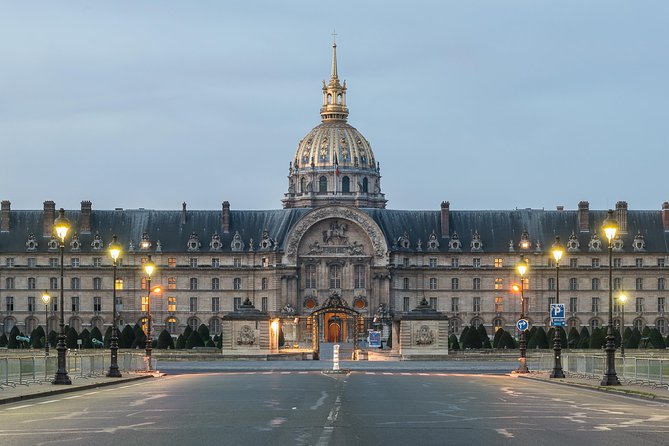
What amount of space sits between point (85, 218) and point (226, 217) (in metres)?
14.4

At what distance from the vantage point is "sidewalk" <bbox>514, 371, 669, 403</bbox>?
147 feet

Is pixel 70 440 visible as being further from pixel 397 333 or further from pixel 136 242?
pixel 136 242

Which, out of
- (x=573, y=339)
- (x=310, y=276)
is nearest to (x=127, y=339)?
(x=573, y=339)

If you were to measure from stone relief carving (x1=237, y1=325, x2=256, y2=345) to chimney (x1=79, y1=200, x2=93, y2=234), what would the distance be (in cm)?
6343

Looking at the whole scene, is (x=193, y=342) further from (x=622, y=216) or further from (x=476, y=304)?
(x=622, y=216)

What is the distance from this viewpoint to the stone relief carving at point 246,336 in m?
96.9

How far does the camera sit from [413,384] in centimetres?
5438

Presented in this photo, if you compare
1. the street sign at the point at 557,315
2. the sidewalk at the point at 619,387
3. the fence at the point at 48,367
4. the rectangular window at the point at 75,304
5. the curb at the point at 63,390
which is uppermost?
the rectangular window at the point at 75,304

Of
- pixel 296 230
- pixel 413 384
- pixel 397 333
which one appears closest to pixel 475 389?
pixel 413 384

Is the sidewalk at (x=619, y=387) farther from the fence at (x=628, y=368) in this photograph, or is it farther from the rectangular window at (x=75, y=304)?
the rectangular window at (x=75, y=304)

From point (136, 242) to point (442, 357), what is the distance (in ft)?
220

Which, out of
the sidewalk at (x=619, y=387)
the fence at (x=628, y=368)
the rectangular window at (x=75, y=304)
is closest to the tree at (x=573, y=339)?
the fence at (x=628, y=368)

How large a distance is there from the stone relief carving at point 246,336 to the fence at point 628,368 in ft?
100

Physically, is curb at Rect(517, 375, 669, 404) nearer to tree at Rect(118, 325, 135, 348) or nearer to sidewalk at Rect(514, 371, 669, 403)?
sidewalk at Rect(514, 371, 669, 403)
